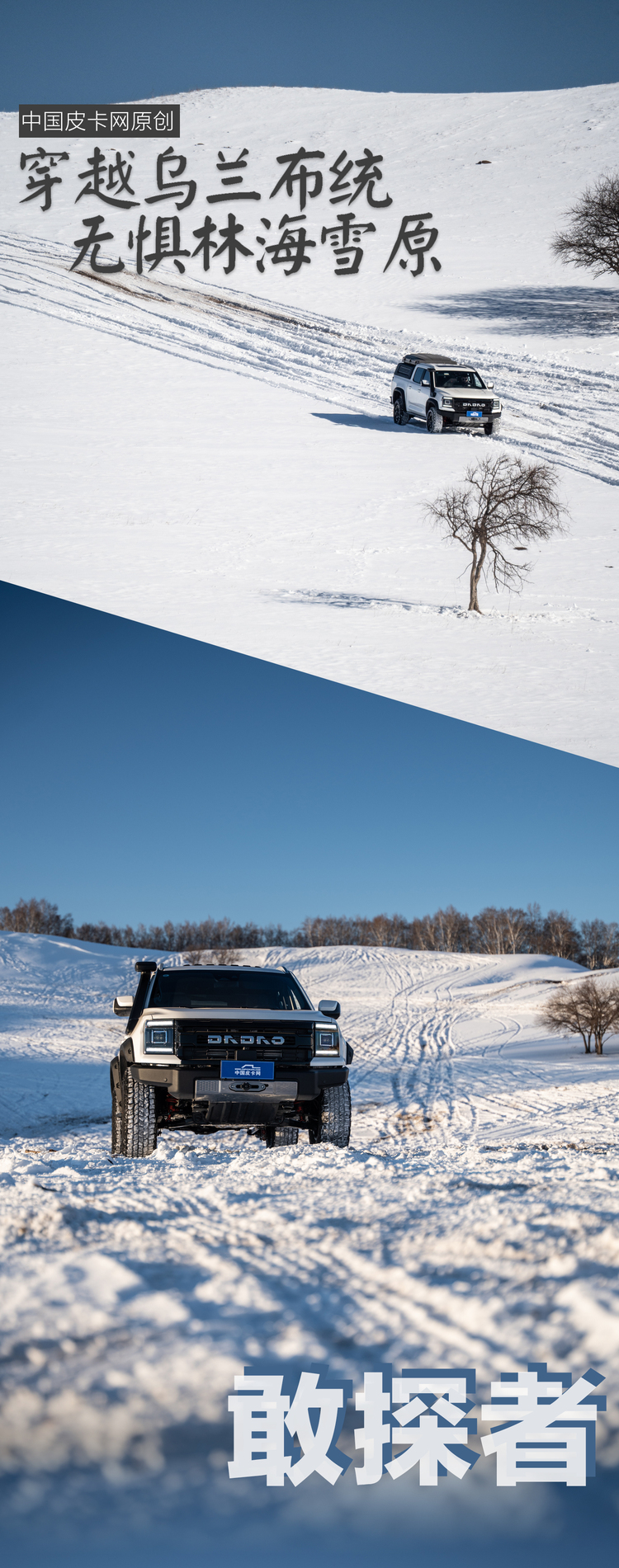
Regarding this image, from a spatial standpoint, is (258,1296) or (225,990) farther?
(225,990)

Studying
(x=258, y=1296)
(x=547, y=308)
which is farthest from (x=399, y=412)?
(x=258, y=1296)

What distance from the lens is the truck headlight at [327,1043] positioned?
559 centimetres

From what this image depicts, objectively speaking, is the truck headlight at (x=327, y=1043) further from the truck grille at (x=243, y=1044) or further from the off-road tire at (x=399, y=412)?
the off-road tire at (x=399, y=412)

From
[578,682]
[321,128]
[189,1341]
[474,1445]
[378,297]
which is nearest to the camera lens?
[474,1445]

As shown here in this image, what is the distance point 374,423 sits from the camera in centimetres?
2650

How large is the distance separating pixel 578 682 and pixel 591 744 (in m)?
1.52

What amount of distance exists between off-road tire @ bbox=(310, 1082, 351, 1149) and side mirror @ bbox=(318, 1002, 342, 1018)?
1.25 ft

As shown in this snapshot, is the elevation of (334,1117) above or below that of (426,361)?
below

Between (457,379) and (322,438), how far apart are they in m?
4.22

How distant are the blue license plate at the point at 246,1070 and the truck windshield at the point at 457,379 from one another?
2063 cm

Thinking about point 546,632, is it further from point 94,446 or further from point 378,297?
point 378,297

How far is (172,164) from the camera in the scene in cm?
4612

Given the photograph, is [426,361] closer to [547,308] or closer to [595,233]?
[547,308]

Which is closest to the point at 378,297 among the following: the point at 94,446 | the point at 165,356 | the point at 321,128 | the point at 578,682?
the point at 165,356
